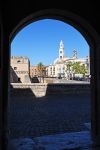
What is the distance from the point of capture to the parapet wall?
23.1m

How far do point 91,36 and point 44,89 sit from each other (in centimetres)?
1653

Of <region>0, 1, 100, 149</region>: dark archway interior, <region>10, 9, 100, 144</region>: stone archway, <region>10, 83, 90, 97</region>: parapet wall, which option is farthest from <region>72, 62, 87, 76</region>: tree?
<region>0, 1, 100, 149</region>: dark archway interior

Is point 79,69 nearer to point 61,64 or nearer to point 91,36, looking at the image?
point 61,64

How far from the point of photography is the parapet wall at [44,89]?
75.7ft

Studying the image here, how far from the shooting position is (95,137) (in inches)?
300

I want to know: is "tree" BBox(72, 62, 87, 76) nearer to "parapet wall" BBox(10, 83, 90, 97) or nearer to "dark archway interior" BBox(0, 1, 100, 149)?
"parapet wall" BBox(10, 83, 90, 97)

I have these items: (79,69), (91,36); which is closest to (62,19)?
(91,36)

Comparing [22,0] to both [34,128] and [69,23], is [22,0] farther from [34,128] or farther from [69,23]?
[34,128]

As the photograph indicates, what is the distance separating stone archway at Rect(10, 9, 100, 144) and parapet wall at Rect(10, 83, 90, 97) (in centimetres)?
1533

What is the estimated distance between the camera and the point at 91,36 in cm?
770
